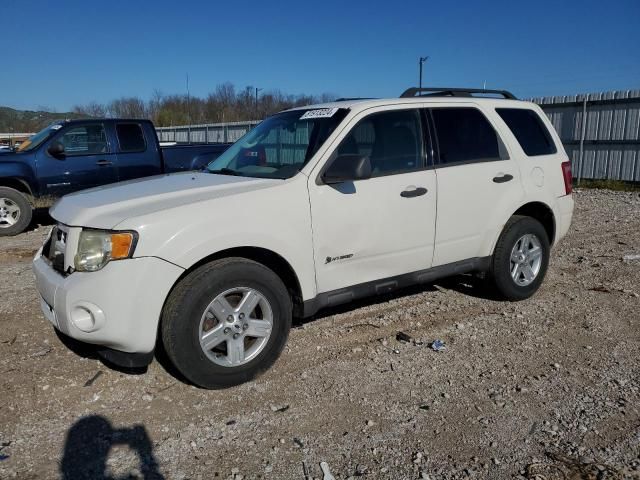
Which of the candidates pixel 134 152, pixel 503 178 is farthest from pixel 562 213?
pixel 134 152

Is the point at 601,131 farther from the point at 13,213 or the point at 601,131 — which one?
the point at 13,213

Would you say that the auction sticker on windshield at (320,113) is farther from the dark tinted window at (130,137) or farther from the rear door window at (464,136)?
the dark tinted window at (130,137)

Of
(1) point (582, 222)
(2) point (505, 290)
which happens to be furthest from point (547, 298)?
(1) point (582, 222)

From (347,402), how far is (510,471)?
1.06 m

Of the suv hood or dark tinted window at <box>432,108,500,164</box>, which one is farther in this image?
dark tinted window at <box>432,108,500,164</box>

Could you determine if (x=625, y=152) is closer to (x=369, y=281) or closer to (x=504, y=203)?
(x=504, y=203)

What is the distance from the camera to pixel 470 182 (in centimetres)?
456

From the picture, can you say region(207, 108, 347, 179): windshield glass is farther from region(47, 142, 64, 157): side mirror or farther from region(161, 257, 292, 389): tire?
region(47, 142, 64, 157): side mirror

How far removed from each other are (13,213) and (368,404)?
7909 mm

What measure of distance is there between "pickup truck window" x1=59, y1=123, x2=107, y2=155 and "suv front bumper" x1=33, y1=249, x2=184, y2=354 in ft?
22.1

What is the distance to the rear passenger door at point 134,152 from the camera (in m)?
9.38

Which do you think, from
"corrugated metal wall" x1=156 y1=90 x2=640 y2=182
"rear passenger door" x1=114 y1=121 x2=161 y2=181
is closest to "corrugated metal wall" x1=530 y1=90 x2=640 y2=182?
"corrugated metal wall" x1=156 y1=90 x2=640 y2=182

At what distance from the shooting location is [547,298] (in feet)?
17.6

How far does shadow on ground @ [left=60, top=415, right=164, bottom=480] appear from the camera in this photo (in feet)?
8.86
